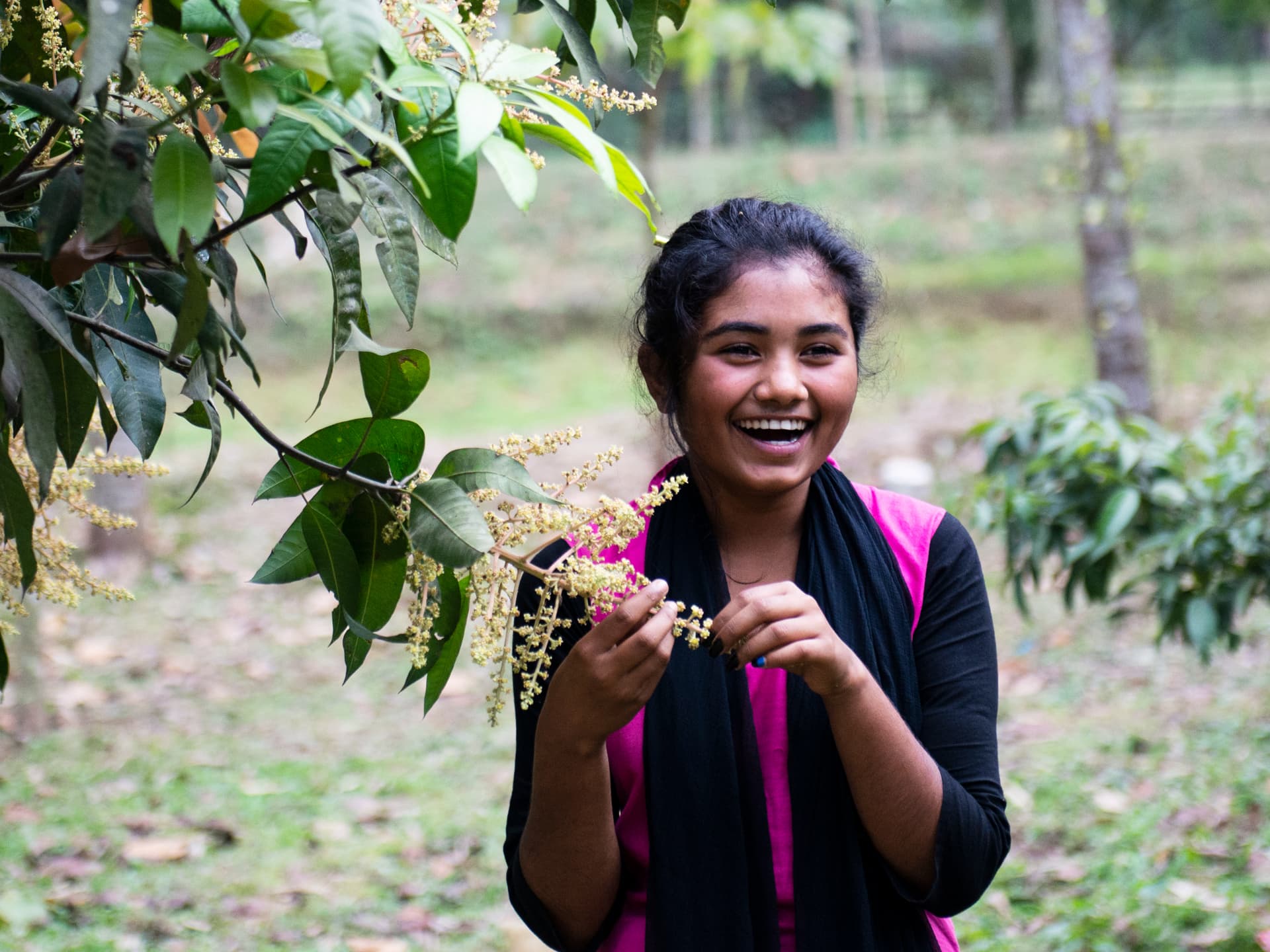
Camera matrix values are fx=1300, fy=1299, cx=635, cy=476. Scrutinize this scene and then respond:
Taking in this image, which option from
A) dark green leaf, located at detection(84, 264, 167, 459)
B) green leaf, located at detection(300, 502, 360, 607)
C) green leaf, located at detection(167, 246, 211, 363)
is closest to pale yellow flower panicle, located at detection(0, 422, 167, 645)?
dark green leaf, located at detection(84, 264, 167, 459)

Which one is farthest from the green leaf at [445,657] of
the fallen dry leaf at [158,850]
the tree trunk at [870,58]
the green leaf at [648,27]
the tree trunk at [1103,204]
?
the tree trunk at [870,58]

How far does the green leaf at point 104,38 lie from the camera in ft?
2.66

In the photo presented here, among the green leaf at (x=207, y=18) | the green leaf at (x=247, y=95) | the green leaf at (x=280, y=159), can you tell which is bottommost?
the green leaf at (x=280, y=159)

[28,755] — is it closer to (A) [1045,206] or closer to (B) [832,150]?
(A) [1045,206]

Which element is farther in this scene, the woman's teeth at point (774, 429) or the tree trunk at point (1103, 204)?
the tree trunk at point (1103, 204)

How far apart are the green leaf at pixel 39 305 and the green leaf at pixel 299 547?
0.25 metres

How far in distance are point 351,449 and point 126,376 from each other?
9.0 inches

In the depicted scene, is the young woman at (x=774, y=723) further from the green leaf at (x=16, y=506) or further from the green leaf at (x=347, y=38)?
the green leaf at (x=347, y=38)

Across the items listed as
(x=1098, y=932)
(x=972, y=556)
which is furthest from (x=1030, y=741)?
(x=972, y=556)

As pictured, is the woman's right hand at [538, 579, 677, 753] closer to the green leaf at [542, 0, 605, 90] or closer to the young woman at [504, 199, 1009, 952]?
the young woman at [504, 199, 1009, 952]

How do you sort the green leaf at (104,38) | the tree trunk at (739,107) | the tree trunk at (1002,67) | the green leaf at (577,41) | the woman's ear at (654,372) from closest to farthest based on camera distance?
the green leaf at (104,38) → the green leaf at (577,41) → the woman's ear at (654,372) → the tree trunk at (739,107) → the tree trunk at (1002,67)

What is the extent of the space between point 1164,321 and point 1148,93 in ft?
14.4

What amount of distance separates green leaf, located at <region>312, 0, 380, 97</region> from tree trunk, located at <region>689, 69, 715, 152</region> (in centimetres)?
1303

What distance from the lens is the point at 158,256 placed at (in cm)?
102
